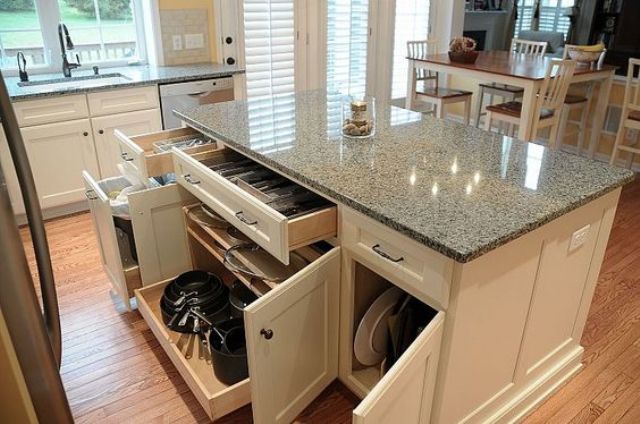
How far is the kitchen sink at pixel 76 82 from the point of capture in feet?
10.8

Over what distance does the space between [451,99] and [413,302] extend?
3.22m

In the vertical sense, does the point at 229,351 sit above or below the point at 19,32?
below

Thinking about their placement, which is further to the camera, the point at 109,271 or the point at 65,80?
the point at 65,80

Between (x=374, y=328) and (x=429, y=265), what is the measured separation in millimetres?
562

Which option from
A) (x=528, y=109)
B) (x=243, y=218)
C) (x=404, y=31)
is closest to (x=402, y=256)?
(x=243, y=218)

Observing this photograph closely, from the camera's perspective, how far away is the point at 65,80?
354 centimetres

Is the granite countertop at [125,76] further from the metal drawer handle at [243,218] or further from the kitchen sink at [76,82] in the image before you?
the metal drawer handle at [243,218]

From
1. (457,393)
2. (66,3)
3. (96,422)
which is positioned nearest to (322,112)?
(457,393)

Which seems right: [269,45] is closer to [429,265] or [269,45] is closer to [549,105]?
[549,105]

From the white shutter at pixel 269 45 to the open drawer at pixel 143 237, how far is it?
2311mm

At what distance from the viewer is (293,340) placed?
5.29 feet

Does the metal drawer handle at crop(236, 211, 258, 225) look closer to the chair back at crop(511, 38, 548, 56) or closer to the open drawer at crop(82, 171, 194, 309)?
the open drawer at crop(82, 171, 194, 309)

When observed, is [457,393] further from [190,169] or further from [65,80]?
[65,80]

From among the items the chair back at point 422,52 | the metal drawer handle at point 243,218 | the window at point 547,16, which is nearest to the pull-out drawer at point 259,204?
the metal drawer handle at point 243,218
